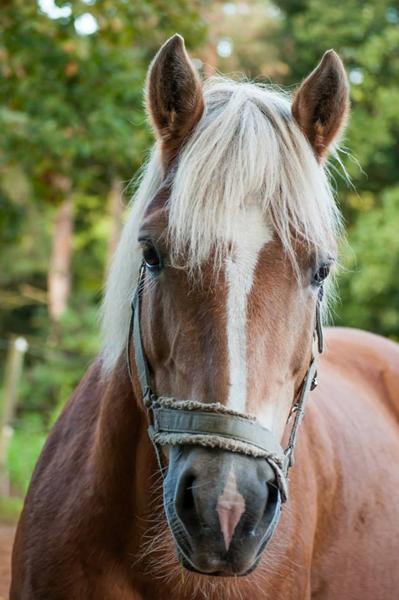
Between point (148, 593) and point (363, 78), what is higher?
point (363, 78)

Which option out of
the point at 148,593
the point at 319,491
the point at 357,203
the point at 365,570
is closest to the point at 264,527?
the point at 148,593

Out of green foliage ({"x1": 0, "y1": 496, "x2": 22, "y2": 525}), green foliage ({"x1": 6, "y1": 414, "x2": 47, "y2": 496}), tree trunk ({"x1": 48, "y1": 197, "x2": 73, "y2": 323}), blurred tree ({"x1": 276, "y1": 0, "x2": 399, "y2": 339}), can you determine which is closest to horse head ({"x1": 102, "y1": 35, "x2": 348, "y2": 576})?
green foliage ({"x1": 0, "y1": 496, "x2": 22, "y2": 525})

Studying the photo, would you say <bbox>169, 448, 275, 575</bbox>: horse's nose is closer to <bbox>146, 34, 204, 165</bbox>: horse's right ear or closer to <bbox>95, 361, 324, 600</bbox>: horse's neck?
<bbox>95, 361, 324, 600</bbox>: horse's neck

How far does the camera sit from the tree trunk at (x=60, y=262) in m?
20.7

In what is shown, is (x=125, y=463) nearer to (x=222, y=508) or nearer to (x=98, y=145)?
(x=222, y=508)

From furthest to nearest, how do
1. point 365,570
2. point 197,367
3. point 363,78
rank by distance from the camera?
point 363,78
point 365,570
point 197,367

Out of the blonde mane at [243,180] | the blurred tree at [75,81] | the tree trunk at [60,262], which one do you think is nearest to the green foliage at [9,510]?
the blurred tree at [75,81]

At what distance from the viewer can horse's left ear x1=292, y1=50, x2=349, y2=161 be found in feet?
8.60

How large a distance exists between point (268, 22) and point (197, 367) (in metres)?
18.9

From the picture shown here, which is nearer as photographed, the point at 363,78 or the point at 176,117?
the point at 176,117

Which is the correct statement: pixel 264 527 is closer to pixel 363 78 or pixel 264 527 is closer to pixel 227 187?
pixel 227 187

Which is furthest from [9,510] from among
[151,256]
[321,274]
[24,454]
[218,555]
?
[218,555]

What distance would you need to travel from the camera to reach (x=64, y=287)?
68.6ft

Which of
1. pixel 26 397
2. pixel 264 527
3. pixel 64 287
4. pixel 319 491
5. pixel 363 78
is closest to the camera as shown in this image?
pixel 264 527
